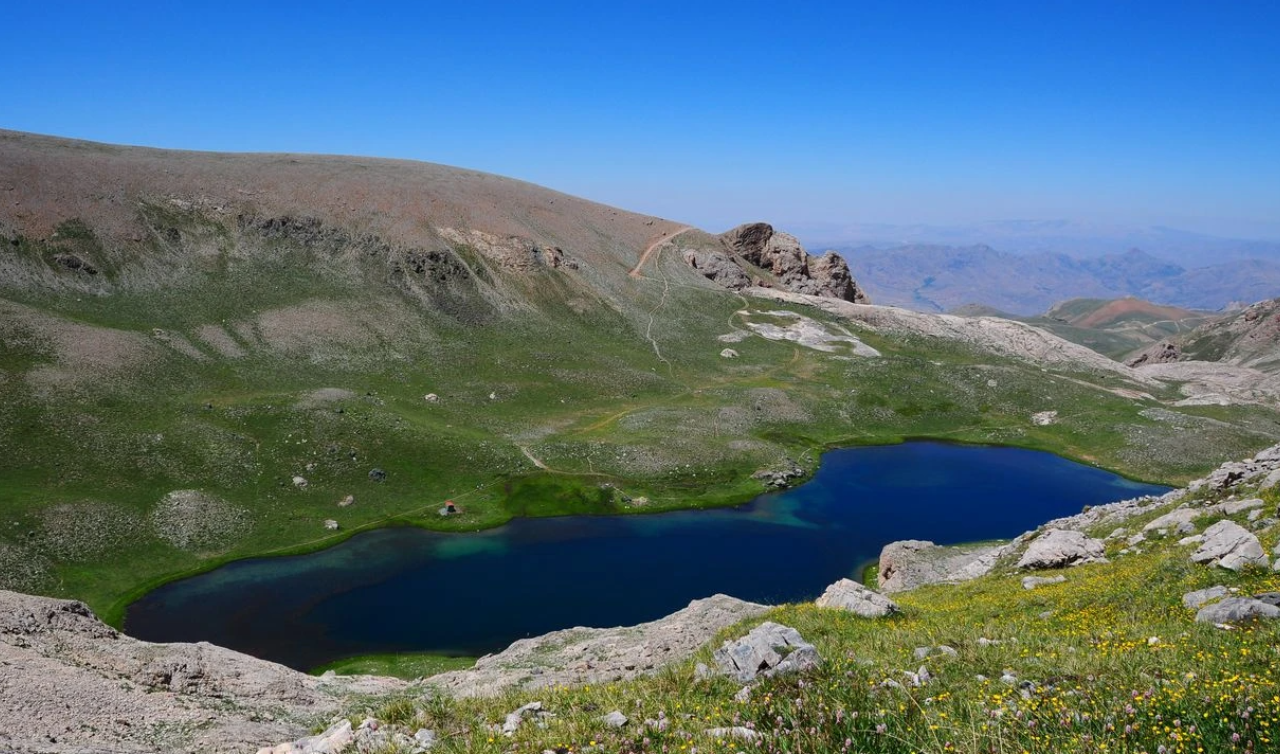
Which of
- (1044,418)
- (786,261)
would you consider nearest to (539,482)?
(1044,418)

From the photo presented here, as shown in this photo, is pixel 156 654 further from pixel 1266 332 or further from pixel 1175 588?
pixel 1266 332

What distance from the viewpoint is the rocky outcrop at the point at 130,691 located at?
19094mm

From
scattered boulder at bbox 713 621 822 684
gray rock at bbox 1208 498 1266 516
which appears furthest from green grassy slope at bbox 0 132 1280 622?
scattered boulder at bbox 713 621 822 684

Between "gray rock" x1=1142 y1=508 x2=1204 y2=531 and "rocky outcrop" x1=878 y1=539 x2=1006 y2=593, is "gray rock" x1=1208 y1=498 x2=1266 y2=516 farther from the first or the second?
"rocky outcrop" x1=878 y1=539 x2=1006 y2=593

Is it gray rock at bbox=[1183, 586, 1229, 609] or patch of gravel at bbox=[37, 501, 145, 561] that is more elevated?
gray rock at bbox=[1183, 586, 1229, 609]

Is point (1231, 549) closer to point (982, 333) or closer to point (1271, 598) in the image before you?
point (1271, 598)

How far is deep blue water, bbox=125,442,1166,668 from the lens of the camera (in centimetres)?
5484

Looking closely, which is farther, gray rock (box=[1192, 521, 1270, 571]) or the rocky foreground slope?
gray rock (box=[1192, 521, 1270, 571])

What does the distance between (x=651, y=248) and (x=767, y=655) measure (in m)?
167

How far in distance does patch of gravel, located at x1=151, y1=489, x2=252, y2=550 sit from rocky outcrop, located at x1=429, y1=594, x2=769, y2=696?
4233 cm

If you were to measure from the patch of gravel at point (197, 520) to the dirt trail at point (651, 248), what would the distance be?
355 feet

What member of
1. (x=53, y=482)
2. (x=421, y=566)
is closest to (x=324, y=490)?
(x=421, y=566)

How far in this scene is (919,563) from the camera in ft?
190

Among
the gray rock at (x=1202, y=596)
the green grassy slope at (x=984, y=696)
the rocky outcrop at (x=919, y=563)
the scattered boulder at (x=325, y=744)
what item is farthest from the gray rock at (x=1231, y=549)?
the rocky outcrop at (x=919, y=563)
